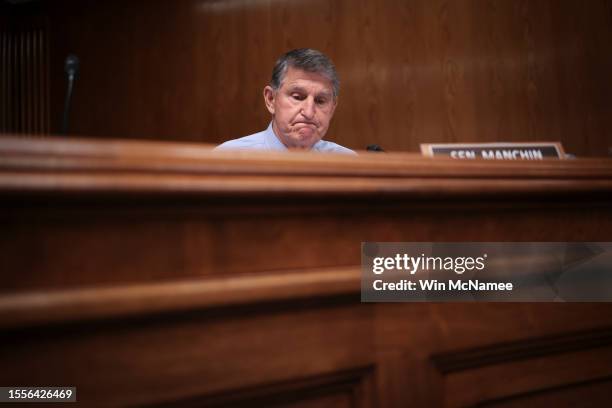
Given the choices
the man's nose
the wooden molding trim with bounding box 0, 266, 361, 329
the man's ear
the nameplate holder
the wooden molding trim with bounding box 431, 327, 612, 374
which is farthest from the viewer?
the man's ear

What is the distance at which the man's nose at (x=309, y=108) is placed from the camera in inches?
Answer: 63.7

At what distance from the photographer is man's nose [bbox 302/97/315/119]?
5.31 ft

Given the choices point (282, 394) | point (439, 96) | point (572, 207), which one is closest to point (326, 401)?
point (282, 394)

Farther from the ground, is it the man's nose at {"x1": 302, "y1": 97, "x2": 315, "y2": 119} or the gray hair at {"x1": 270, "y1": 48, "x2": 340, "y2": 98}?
the gray hair at {"x1": 270, "y1": 48, "x2": 340, "y2": 98}

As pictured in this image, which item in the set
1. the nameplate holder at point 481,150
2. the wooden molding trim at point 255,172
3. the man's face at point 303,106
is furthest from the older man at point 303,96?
the wooden molding trim at point 255,172

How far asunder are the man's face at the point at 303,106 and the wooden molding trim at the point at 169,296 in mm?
1221

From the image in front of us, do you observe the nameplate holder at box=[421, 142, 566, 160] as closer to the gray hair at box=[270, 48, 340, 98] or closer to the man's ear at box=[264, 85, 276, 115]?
the gray hair at box=[270, 48, 340, 98]

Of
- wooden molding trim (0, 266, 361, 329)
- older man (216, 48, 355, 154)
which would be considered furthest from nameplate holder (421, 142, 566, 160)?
older man (216, 48, 355, 154)

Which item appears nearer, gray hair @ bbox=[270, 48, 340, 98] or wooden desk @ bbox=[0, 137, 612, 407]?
wooden desk @ bbox=[0, 137, 612, 407]

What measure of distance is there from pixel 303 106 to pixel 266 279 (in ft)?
4.18

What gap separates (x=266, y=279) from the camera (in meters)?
0.42

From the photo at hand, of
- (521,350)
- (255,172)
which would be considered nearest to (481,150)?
(521,350)

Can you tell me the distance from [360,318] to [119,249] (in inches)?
9.8

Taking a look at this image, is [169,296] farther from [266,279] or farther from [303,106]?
[303,106]
